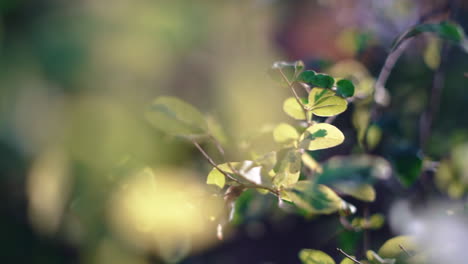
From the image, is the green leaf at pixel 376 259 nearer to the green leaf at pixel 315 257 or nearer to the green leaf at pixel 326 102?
the green leaf at pixel 315 257

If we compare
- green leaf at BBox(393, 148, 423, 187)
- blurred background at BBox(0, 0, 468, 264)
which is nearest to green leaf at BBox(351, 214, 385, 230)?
blurred background at BBox(0, 0, 468, 264)

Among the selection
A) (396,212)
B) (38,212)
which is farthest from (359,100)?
(38,212)

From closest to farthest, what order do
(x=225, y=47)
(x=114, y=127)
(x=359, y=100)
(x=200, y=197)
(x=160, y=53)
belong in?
(x=200, y=197)
(x=359, y=100)
(x=114, y=127)
(x=160, y=53)
(x=225, y=47)

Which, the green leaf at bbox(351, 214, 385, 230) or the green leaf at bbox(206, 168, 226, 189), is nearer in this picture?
the green leaf at bbox(206, 168, 226, 189)

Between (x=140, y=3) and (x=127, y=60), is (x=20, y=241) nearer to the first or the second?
(x=127, y=60)

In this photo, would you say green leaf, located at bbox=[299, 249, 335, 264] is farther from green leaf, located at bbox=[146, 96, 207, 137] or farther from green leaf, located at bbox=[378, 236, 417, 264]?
green leaf, located at bbox=[146, 96, 207, 137]
